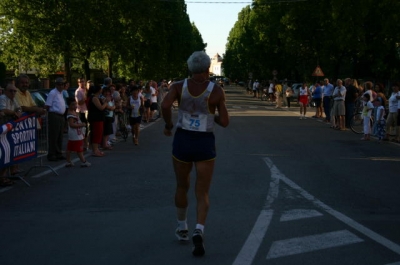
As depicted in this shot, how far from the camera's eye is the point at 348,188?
10391mm

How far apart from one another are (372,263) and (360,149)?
1133cm

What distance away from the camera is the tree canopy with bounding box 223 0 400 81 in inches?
1580

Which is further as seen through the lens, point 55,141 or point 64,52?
point 64,52

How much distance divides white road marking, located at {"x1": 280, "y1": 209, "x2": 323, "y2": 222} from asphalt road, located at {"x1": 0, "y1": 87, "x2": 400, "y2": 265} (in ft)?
0.04

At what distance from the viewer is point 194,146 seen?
6.31m

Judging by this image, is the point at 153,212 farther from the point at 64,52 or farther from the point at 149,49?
the point at 149,49

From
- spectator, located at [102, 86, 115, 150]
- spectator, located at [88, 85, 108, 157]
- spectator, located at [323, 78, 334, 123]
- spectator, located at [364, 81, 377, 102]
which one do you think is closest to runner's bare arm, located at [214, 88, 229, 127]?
spectator, located at [88, 85, 108, 157]

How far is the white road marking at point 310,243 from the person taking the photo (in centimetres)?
633

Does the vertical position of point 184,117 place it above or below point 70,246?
above

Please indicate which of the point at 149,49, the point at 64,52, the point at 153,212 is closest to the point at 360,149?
the point at 153,212

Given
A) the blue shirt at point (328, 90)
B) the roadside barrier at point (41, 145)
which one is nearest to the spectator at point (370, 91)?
the blue shirt at point (328, 90)

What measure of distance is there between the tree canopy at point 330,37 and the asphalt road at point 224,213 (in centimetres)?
2553

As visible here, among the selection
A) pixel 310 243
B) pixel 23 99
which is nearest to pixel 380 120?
pixel 23 99

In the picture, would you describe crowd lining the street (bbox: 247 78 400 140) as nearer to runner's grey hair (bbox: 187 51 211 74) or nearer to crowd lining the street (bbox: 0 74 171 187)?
crowd lining the street (bbox: 0 74 171 187)
